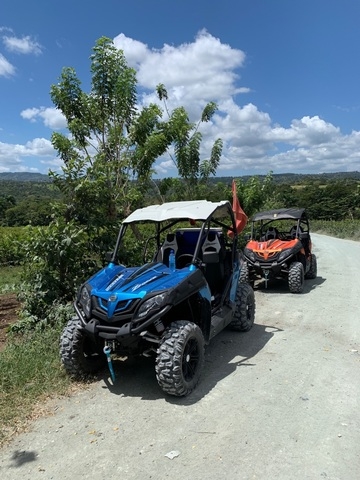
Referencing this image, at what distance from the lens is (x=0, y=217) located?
60.7 m

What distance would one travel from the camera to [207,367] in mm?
5105

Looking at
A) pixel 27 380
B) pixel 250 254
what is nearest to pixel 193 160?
pixel 250 254

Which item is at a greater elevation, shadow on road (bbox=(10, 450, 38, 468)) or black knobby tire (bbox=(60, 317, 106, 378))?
black knobby tire (bbox=(60, 317, 106, 378))

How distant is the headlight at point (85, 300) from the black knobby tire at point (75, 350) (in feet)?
0.73

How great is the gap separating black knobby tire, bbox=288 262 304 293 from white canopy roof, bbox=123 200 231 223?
14.3 feet

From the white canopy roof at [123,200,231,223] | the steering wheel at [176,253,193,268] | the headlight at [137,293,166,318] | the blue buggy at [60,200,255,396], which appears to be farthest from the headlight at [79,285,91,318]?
the steering wheel at [176,253,193,268]

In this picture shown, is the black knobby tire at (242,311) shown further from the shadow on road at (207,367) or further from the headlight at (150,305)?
the headlight at (150,305)

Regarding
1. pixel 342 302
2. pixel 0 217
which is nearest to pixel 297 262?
pixel 342 302

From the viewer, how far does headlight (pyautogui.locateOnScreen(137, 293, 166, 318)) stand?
414 cm

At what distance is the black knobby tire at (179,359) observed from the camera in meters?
4.08

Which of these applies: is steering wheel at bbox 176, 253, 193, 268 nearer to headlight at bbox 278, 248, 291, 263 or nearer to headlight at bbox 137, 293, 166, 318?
headlight at bbox 137, 293, 166, 318

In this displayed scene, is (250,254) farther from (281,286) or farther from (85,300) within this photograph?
(85,300)

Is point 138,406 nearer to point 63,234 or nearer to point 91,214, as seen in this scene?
point 63,234

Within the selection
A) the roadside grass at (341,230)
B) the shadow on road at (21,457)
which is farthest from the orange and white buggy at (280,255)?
the roadside grass at (341,230)
